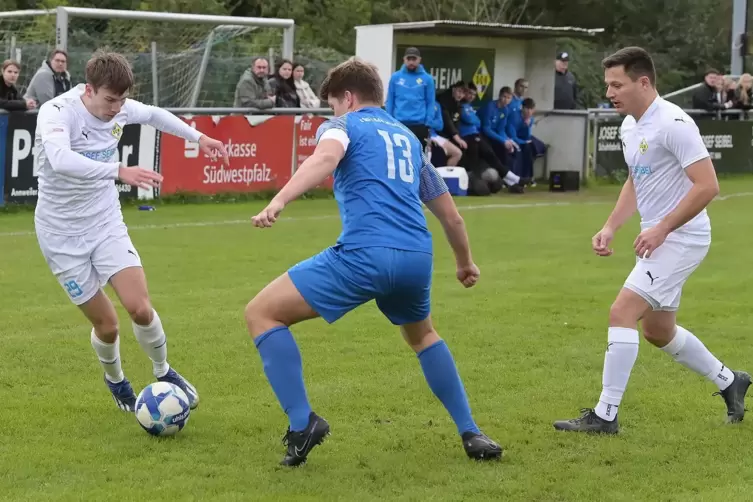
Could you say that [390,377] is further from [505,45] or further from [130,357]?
[505,45]

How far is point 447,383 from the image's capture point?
5.71m

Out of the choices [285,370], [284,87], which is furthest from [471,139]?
[285,370]

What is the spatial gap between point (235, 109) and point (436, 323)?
9.56 metres

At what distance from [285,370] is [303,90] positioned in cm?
1426

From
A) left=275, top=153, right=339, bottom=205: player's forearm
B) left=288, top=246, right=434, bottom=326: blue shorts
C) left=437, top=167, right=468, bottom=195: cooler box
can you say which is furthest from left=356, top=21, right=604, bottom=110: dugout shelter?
left=275, top=153, right=339, bottom=205: player's forearm

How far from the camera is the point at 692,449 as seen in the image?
599 centimetres

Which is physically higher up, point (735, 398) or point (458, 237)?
point (458, 237)

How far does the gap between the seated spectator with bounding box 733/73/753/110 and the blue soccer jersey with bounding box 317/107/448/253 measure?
2264 centimetres

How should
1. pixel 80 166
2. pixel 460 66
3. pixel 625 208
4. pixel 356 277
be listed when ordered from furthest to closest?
pixel 460 66 < pixel 625 208 < pixel 80 166 < pixel 356 277

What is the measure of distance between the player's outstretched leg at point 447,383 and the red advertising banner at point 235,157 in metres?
11.8

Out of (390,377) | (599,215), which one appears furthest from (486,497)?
(599,215)

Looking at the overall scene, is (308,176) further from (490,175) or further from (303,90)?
(490,175)

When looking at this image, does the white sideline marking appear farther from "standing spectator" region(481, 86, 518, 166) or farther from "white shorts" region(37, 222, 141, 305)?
"white shorts" region(37, 222, 141, 305)

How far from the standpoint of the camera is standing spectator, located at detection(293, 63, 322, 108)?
62.8 ft
